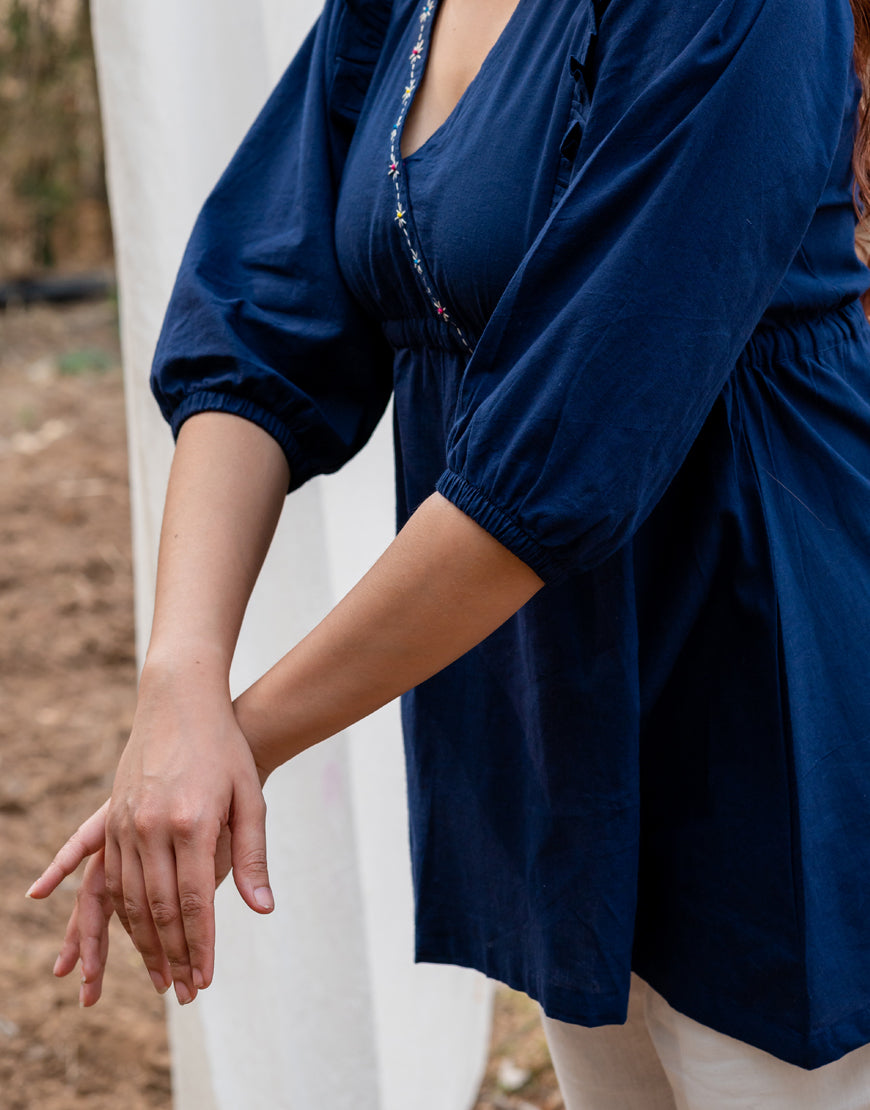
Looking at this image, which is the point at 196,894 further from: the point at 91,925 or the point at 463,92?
the point at 463,92

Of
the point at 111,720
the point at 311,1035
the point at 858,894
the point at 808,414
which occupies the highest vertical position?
the point at 808,414

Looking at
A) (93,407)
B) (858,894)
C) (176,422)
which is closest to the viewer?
(858,894)

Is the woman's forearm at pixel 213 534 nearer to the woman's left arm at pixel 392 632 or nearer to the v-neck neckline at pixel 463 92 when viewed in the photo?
the woman's left arm at pixel 392 632

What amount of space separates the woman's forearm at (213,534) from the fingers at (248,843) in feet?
0.28

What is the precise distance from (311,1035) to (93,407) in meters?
3.54

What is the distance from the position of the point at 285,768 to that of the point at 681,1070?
0.71 m

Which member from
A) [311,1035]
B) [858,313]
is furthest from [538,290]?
[311,1035]

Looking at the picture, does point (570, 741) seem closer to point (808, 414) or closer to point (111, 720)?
point (808, 414)

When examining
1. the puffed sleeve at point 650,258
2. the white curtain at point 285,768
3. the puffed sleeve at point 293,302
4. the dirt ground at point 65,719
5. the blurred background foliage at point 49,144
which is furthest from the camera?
the blurred background foliage at point 49,144

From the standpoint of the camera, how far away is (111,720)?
9.05ft

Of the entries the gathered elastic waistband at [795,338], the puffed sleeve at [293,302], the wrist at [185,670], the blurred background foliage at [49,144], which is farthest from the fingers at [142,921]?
the blurred background foliage at [49,144]

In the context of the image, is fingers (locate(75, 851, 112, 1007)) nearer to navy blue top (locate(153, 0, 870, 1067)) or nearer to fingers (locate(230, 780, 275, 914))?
fingers (locate(230, 780, 275, 914))

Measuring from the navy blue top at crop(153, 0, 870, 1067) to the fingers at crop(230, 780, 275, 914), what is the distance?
0.18 metres

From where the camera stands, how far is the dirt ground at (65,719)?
1.82m
